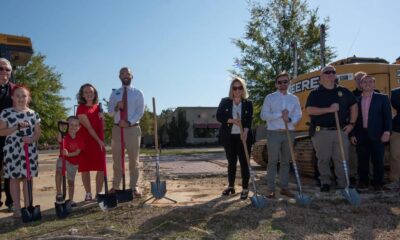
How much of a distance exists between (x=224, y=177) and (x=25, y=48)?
4595 mm

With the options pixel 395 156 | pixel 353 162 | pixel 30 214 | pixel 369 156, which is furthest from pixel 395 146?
pixel 30 214

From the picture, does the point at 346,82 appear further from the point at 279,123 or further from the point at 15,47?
the point at 15,47

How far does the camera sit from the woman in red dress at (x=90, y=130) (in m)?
6.26

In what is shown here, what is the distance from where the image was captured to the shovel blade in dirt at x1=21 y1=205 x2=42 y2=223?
518 centimetres

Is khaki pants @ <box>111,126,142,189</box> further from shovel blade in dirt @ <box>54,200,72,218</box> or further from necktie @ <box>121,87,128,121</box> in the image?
shovel blade in dirt @ <box>54,200,72,218</box>

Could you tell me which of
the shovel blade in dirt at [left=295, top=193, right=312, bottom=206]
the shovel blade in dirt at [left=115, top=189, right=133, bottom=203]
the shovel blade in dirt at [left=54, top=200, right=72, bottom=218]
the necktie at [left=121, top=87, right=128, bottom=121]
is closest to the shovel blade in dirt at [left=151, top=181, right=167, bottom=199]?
the shovel blade in dirt at [left=115, top=189, right=133, bottom=203]

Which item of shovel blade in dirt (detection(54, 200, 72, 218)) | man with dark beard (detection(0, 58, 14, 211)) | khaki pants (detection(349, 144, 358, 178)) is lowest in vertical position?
shovel blade in dirt (detection(54, 200, 72, 218))

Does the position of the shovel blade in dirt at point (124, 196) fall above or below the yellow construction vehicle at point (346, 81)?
below

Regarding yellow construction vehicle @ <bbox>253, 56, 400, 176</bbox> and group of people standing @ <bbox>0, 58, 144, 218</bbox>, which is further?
yellow construction vehicle @ <bbox>253, 56, 400, 176</bbox>

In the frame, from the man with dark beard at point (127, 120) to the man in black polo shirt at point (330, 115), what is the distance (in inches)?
97.8

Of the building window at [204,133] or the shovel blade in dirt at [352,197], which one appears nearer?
the shovel blade in dirt at [352,197]

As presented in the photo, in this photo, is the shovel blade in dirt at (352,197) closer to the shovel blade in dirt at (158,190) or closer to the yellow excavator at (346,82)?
the shovel blade in dirt at (158,190)

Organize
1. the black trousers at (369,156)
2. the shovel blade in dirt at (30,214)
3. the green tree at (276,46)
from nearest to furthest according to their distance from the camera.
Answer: the shovel blade in dirt at (30,214)
the black trousers at (369,156)
the green tree at (276,46)

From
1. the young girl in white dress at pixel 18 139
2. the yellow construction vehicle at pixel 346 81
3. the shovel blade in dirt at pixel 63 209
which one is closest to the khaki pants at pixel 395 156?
the yellow construction vehicle at pixel 346 81
